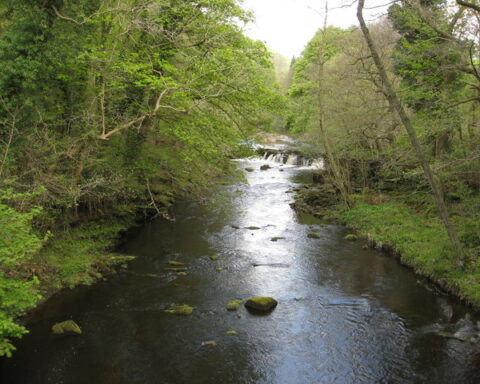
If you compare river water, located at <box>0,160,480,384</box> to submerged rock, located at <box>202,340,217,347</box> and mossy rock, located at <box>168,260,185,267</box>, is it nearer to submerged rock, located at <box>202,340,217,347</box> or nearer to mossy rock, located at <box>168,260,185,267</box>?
submerged rock, located at <box>202,340,217,347</box>

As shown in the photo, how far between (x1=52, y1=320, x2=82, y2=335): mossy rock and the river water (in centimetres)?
18

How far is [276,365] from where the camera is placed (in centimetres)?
773

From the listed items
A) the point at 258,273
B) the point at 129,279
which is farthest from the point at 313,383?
the point at 129,279

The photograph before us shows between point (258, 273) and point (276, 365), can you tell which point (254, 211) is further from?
point (276, 365)

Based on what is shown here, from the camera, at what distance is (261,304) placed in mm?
9867

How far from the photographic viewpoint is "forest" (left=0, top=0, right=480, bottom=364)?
31.1ft

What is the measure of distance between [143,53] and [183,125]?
2663 millimetres

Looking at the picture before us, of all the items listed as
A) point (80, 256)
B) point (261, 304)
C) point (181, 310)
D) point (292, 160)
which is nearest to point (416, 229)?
point (261, 304)

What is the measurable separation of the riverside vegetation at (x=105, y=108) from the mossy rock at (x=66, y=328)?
893mm

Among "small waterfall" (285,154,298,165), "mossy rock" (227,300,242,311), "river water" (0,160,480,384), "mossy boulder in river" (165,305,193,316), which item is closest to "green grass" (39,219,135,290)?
"river water" (0,160,480,384)

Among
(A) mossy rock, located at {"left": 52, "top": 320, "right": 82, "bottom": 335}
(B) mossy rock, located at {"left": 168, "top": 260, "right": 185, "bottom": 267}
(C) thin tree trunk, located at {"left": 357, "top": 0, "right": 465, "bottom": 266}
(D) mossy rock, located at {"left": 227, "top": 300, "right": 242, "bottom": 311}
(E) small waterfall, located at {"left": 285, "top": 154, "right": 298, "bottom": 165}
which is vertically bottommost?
(A) mossy rock, located at {"left": 52, "top": 320, "right": 82, "bottom": 335}

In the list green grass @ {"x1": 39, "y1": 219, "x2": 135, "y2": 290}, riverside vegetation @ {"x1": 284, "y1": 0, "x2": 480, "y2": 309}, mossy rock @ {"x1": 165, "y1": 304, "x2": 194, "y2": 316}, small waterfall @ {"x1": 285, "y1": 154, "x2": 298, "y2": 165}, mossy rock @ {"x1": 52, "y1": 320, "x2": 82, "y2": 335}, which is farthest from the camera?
small waterfall @ {"x1": 285, "y1": 154, "x2": 298, "y2": 165}

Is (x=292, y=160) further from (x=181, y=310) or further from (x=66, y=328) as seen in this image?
(x=66, y=328)

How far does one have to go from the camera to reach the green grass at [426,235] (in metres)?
10.7
